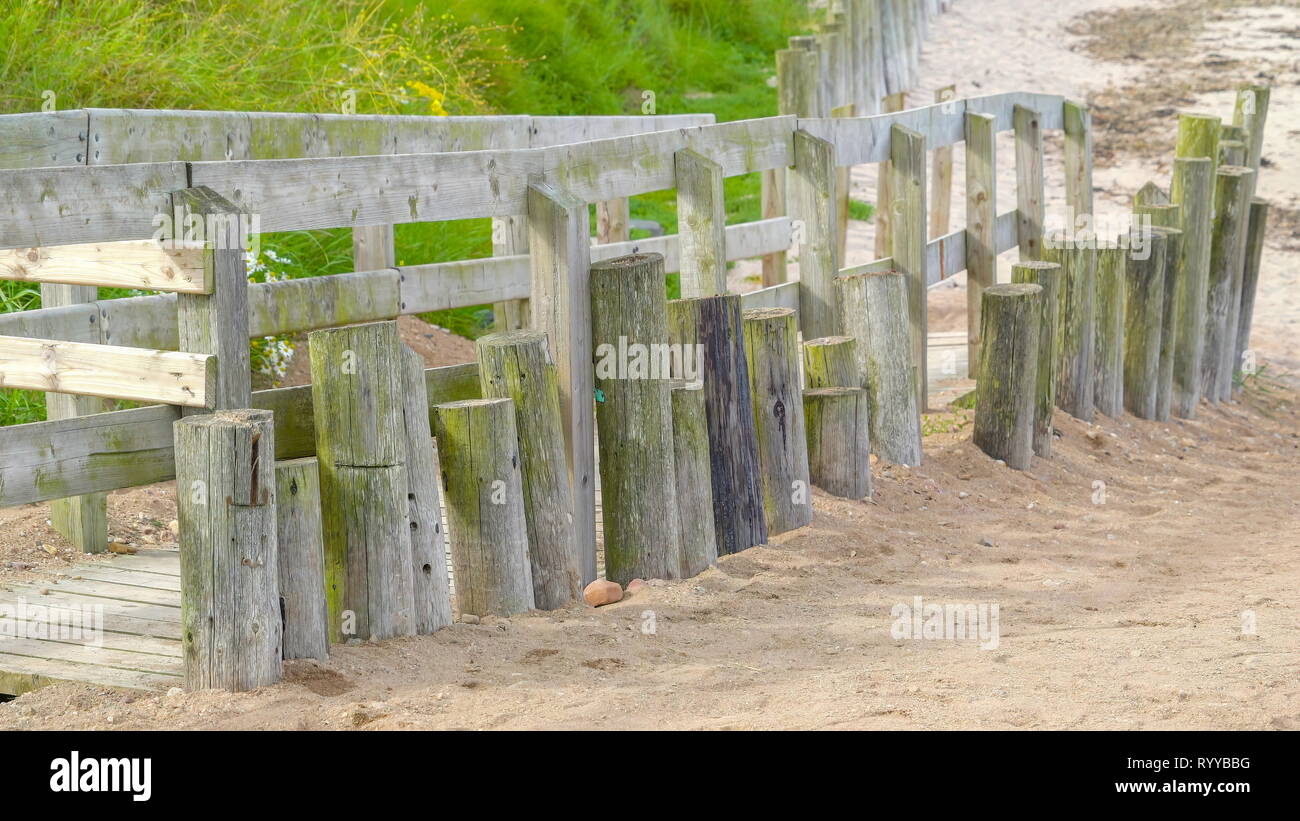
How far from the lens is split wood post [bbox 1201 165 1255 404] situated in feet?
30.8

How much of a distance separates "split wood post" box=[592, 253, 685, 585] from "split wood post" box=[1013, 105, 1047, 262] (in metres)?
4.46

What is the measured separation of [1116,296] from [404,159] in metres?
4.96

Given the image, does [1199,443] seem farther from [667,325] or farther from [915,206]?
[667,325]

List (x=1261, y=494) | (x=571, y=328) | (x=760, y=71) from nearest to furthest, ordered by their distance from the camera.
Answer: (x=571, y=328) < (x=1261, y=494) < (x=760, y=71)

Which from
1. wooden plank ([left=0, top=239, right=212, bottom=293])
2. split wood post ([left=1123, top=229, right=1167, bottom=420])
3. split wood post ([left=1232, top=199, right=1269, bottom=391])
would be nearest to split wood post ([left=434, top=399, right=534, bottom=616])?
wooden plank ([left=0, top=239, right=212, bottom=293])

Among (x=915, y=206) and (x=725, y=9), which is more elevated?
(x=725, y=9)

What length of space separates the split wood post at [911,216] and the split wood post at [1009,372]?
0.39 metres

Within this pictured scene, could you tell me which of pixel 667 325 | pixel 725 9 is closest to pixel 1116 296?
pixel 667 325

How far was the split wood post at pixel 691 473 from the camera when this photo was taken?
17.2ft

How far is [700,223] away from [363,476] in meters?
2.10

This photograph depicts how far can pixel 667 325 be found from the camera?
5336 millimetres

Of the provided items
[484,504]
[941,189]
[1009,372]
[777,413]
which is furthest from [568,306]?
[941,189]

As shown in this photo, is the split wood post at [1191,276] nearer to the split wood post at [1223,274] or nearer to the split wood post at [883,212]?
the split wood post at [1223,274]
